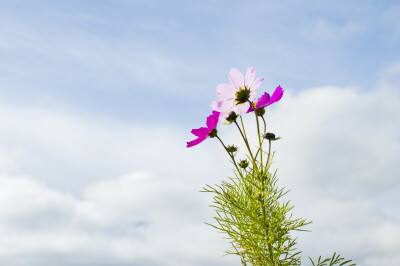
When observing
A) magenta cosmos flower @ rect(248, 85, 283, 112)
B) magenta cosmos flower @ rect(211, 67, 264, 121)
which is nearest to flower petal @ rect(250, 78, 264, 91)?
magenta cosmos flower @ rect(211, 67, 264, 121)

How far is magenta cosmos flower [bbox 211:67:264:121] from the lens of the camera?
206 centimetres

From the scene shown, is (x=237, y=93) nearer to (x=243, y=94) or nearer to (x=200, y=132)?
(x=243, y=94)

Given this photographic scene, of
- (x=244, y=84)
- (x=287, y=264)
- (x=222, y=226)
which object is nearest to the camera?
(x=244, y=84)

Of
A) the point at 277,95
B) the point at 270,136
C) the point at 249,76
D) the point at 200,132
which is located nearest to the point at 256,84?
the point at 249,76

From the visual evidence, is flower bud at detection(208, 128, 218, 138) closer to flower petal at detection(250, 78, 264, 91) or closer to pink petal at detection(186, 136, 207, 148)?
pink petal at detection(186, 136, 207, 148)

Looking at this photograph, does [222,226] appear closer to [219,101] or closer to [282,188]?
[282,188]

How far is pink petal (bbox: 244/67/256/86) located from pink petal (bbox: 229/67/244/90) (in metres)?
0.02

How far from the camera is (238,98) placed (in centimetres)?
207

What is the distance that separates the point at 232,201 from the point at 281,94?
781 millimetres

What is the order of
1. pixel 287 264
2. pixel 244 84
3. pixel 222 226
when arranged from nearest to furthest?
1. pixel 244 84
2. pixel 287 264
3. pixel 222 226

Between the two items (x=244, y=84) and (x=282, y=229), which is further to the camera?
(x=282, y=229)

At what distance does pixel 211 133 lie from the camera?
2.16 m

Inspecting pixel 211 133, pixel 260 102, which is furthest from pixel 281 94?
pixel 211 133

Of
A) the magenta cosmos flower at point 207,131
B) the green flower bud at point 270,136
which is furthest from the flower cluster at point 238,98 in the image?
the green flower bud at point 270,136
